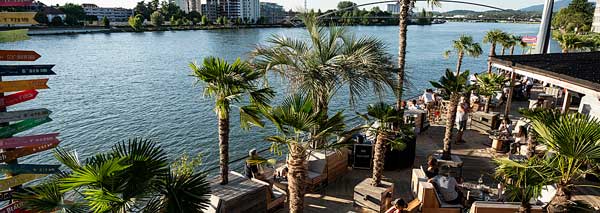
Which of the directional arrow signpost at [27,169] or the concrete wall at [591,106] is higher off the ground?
the directional arrow signpost at [27,169]

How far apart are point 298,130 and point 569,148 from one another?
126 inches

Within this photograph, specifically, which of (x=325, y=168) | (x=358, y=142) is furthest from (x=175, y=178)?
(x=358, y=142)

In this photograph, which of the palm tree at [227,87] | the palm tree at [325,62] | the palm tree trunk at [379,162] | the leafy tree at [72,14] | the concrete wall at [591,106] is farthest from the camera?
the leafy tree at [72,14]

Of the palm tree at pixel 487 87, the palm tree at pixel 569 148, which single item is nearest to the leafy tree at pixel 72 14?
the palm tree at pixel 487 87

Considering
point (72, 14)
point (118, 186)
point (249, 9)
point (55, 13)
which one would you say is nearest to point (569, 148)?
point (118, 186)

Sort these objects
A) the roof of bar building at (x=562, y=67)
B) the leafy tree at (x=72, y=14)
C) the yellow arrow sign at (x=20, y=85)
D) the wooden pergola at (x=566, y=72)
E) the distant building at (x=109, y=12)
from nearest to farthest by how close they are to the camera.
A: the yellow arrow sign at (x=20, y=85) → the wooden pergola at (x=566, y=72) → the roof of bar building at (x=562, y=67) → the leafy tree at (x=72, y=14) → the distant building at (x=109, y=12)

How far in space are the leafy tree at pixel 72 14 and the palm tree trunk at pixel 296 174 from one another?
12120cm

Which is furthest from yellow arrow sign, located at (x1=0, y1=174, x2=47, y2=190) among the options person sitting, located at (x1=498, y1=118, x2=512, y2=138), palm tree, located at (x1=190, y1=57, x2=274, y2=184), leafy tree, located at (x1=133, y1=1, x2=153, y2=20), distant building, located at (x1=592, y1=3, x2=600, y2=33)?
leafy tree, located at (x1=133, y1=1, x2=153, y2=20)

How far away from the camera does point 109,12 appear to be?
165m

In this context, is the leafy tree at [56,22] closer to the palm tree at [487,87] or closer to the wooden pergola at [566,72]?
the palm tree at [487,87]

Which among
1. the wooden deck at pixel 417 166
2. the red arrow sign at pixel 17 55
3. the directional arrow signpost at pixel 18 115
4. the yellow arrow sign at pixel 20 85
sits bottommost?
the wooden deck at pixel 417 166

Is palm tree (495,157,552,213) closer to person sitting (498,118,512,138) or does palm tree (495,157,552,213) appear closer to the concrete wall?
person sitting (498,118,512,138)

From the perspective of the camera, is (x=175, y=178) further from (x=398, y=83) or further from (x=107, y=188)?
(x=398, y=83)

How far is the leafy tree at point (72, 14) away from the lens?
108050mm
